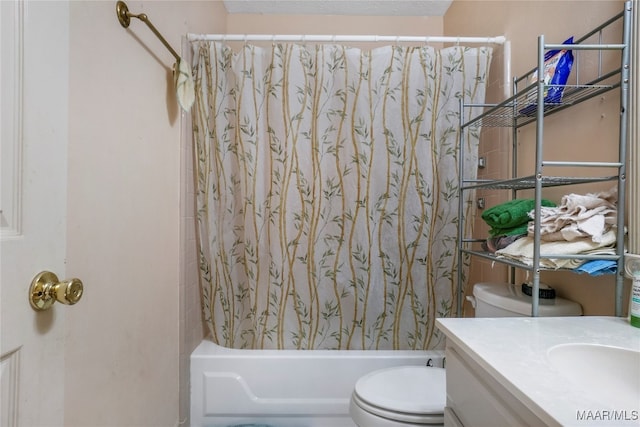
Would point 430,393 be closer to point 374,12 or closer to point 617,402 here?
point 617,402

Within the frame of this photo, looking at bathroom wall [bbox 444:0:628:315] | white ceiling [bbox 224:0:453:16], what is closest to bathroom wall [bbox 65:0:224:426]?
white ceiling [bbox 224:0:453:16]

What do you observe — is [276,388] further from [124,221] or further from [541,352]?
[541,352]

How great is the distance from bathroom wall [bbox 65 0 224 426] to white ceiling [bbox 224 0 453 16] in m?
0.65

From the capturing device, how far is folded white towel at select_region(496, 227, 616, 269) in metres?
0.82

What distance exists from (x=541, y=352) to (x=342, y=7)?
83.4 inches

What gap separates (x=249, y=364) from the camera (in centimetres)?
147

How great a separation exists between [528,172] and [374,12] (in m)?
1.48

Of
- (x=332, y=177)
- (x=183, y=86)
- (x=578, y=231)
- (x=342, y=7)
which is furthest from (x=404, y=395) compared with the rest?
(x=342, y=7)

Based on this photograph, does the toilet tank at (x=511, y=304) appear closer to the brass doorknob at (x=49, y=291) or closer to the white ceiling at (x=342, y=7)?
the brass doorknob at (x=49, y=291)

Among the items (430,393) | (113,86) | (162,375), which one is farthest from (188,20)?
(430,393)

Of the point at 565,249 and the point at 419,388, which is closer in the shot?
the point at 565,249

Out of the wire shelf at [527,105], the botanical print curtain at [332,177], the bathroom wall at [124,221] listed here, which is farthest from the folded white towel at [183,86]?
the wire shelf at [527,105]

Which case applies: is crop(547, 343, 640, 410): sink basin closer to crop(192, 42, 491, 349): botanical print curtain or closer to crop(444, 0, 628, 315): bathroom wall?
crop(444, 0, 628, 315): bathroom wall

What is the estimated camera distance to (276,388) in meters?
1.47
